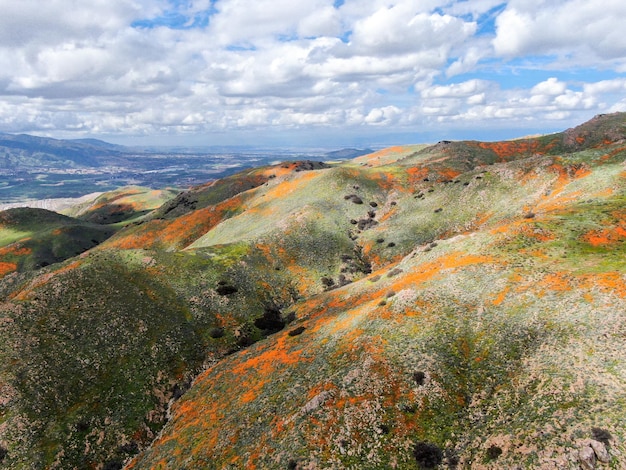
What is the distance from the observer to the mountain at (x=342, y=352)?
90.8 feet

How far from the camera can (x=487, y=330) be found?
36125mm

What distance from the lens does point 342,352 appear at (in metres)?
38.9

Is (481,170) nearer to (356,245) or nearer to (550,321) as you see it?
(356,245)

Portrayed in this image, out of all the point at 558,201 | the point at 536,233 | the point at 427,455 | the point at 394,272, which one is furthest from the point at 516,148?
the point at 427,455

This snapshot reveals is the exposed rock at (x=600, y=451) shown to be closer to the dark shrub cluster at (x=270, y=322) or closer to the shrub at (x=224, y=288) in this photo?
the dark shrub cluster at (x=270, y=322)

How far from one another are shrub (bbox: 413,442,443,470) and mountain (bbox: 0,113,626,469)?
0.11 meters

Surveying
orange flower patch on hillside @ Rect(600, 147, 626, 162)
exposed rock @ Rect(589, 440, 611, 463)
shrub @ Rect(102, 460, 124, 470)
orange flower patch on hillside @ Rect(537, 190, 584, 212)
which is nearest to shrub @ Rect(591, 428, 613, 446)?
exposed rock @ Rect(589, 440, 611, 463)

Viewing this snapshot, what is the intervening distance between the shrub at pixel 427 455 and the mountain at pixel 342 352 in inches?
4.2

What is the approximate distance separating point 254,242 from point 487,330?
5446cm

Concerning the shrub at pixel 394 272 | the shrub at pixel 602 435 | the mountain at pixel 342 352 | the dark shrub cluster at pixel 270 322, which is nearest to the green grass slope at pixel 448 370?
the shrub at pixel 602 435

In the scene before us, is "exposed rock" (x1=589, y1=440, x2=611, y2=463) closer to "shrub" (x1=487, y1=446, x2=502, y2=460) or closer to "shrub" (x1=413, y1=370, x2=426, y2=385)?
"shrub" (x1=487, y1=446, x2=502, y2=460)

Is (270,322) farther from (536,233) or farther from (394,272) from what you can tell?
(536,233)

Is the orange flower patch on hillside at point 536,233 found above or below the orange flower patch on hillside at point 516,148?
below

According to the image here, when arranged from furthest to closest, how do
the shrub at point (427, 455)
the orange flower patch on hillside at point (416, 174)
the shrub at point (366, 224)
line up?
the orange flower patch on hillside at point (416, 174) < the shrub at point (366, 224) < the shrub at point (427, 455)
